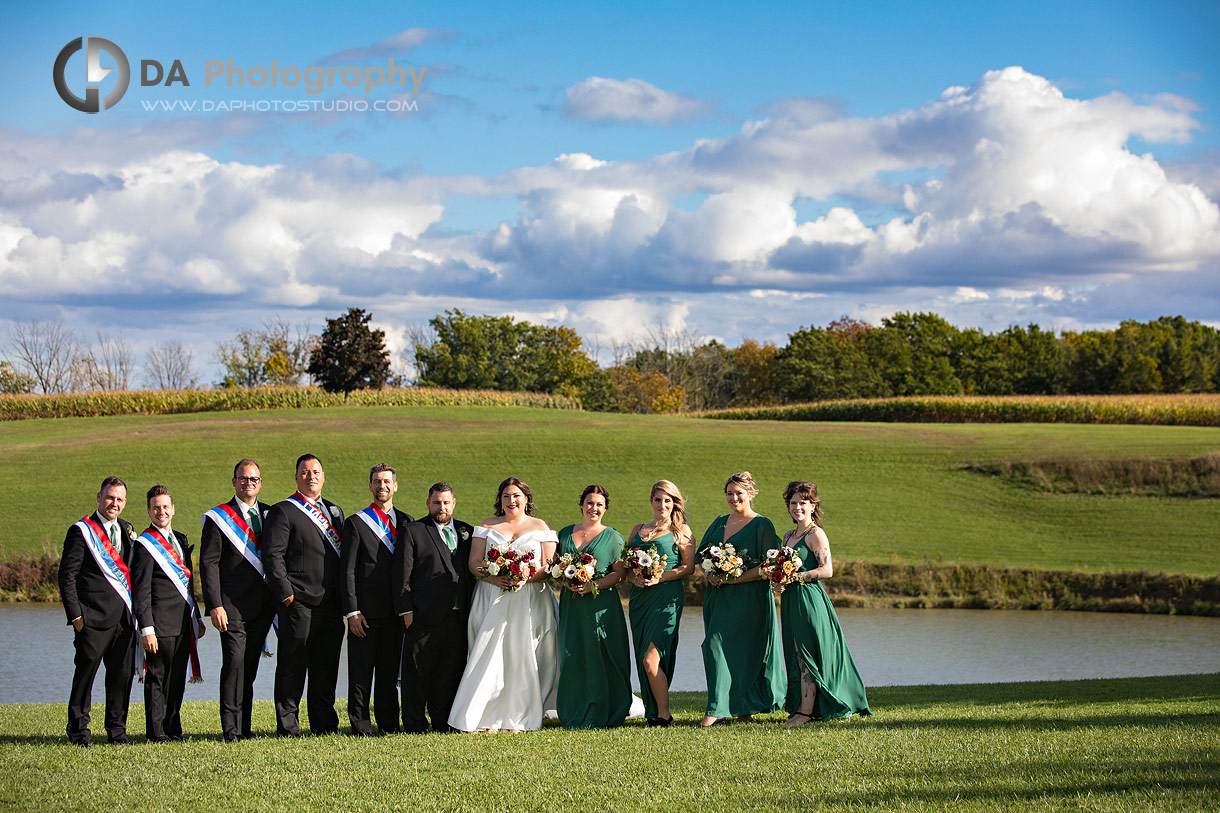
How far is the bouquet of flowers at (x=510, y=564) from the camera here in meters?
8.58

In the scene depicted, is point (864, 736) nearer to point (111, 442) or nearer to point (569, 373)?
point (111, 442)

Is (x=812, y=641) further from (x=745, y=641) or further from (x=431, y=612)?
(x=431, y=612)

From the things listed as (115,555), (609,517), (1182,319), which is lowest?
(609,517)

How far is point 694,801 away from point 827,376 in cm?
6650

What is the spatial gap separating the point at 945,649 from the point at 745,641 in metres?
9.85

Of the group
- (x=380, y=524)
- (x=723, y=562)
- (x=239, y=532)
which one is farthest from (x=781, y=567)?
(x=239, y=532)

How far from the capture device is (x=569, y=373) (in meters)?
74.6

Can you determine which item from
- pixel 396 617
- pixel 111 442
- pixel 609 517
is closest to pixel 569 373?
pixel 111 442

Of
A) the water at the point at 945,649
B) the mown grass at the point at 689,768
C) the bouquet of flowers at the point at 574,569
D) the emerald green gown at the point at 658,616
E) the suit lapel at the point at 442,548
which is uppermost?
the suit lapel at the point at 442,548

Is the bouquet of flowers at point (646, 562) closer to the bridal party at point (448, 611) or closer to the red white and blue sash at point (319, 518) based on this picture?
the bridal party at point (448, 611)

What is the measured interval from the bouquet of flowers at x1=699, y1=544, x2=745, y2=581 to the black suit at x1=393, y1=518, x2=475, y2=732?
2.25 m

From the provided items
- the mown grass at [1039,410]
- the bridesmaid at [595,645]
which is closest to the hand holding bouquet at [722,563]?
the bridesmaid at [595,645]

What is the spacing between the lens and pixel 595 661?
879 centimetres

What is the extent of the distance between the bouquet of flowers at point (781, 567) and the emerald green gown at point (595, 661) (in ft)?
4.46
